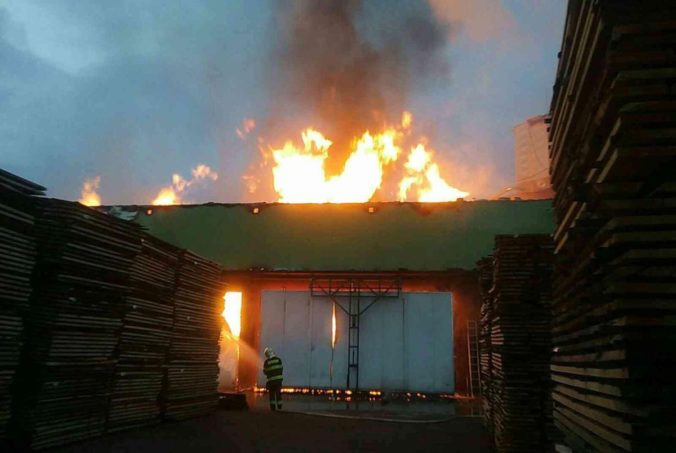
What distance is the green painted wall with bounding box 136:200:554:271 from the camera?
76.5 feet

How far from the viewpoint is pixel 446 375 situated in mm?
19531

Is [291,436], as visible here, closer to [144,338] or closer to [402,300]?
[144,338]

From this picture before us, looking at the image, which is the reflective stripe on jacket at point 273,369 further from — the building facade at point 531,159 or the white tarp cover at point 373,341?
the building facade at point 531,159

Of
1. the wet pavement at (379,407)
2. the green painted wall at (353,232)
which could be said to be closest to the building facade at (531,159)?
the green painted wall at (353,232)

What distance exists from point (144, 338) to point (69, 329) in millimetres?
2480

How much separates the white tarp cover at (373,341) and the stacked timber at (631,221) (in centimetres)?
1615

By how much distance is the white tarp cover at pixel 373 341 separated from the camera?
19.7 metres

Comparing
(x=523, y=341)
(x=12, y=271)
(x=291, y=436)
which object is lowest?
(x=291, y=436)

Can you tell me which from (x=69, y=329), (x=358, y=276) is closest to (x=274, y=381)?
(x=358, y=276)

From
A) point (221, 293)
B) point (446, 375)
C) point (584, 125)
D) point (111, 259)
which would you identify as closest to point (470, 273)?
point (446, 375)

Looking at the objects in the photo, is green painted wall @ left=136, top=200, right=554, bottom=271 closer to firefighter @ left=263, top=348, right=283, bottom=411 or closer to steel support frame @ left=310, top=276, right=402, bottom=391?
steel support frame @ left=310, top=276, right=402, bottom=391

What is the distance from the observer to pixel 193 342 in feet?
47.9

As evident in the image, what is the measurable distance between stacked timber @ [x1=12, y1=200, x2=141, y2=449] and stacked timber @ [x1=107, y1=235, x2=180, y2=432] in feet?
1.40

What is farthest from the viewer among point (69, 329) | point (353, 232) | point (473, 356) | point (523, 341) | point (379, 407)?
point (353, 232)
